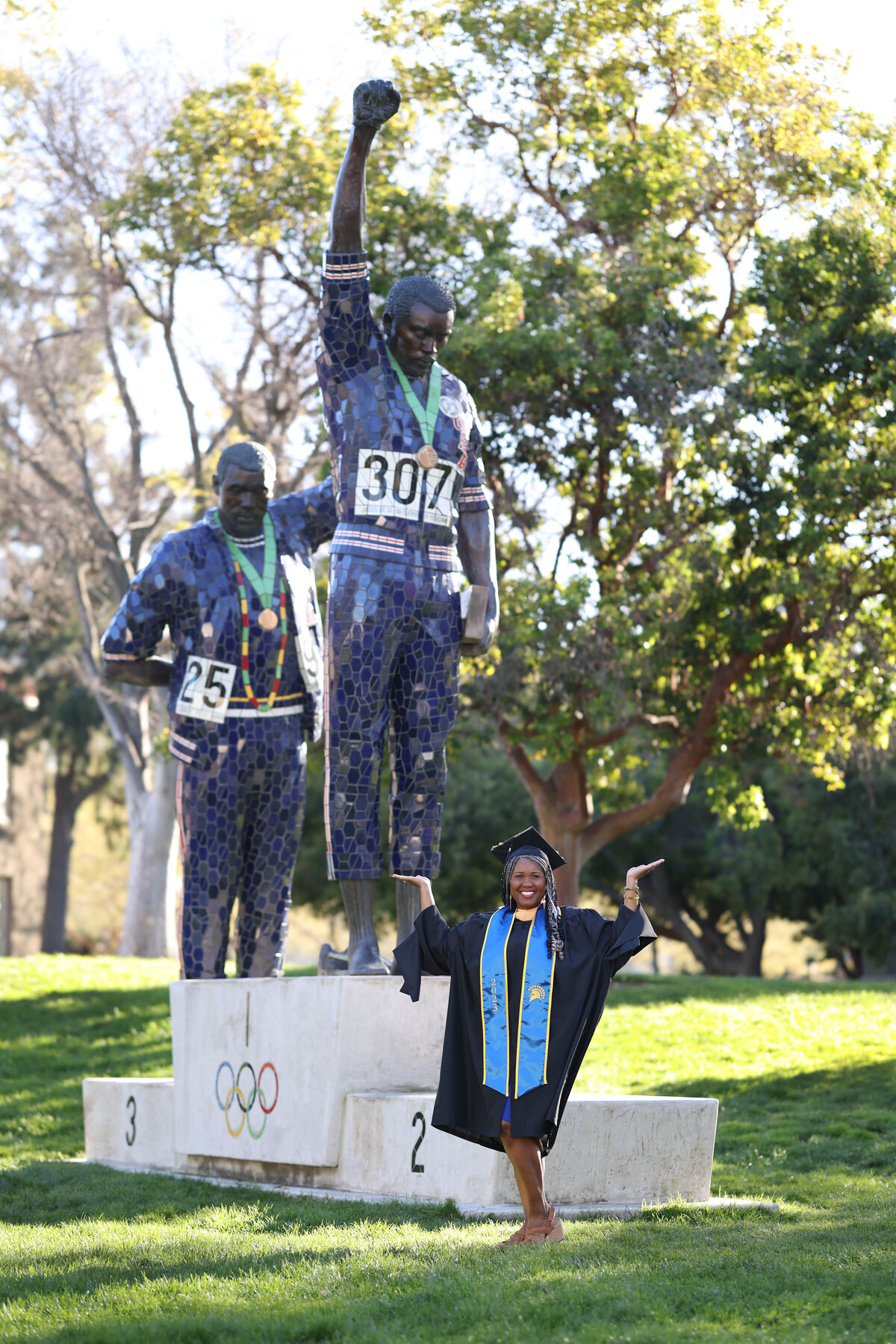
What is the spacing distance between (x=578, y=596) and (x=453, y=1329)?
34.0 feet

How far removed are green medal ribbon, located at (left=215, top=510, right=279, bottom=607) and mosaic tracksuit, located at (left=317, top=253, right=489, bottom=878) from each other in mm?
703

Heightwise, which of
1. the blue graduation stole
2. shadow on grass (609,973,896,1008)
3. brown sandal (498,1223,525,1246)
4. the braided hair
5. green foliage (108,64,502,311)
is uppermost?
green foliage (108,64,502,311)

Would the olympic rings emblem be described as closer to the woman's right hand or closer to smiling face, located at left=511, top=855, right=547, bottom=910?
the woman's right hand

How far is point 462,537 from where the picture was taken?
22.4ft

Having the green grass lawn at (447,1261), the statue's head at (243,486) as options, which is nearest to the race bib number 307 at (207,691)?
the statue's head at (243,486)

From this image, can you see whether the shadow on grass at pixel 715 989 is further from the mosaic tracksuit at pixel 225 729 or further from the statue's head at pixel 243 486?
the statue's head at pixel 243 486

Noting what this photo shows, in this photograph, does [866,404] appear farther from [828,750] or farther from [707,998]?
[707,998]

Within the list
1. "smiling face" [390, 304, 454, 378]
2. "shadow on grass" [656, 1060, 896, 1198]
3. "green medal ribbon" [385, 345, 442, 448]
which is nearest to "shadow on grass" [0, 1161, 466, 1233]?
"shadow on grass" [656, 1060, 896, 1198]

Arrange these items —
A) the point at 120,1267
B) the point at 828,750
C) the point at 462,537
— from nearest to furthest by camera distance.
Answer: the point at 120,1267, the point at 462,537, the point at 828,750

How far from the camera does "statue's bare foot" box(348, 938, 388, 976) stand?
639 cm

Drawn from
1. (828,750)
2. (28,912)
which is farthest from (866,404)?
(28,912)

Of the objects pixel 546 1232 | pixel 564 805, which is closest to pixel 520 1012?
pixel 546 1232

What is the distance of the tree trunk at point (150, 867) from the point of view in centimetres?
1962

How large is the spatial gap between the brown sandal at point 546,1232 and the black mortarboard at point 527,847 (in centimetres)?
113
